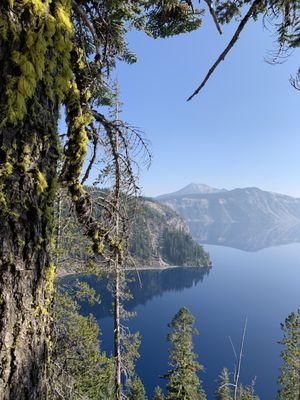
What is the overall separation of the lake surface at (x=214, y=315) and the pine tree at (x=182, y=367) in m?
28.2

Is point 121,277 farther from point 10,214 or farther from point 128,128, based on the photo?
point 10,214

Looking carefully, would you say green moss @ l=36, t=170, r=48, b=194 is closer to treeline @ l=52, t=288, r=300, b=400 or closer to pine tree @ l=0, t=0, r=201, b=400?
pine tree @ l=0, t=0, r=201, b=400

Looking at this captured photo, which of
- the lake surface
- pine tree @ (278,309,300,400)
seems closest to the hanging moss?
pine tree @ (278,309,300,400)

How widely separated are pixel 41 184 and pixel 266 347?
92367 mm

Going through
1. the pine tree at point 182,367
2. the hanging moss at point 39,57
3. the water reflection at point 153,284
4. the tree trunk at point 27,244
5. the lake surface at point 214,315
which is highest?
the hanging moss at point 39,57

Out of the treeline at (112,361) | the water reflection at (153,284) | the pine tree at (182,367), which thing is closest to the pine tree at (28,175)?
the treeline at (112,361)

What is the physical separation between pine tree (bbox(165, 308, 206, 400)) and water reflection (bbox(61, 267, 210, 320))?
67.4m

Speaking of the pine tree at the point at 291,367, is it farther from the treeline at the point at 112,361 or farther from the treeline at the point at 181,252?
the treeline at the point at 181,252

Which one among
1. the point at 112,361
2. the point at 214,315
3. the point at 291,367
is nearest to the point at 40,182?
the point at 112,361

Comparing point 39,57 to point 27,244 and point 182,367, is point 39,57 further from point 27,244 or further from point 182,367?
point 182,367

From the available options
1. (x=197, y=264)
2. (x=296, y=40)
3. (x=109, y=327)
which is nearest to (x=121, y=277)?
(x=296, y=40)

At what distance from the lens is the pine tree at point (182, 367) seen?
24.8 metres

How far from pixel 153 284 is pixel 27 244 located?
472ft

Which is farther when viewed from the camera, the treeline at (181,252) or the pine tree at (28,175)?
the treeline at (181,252)
